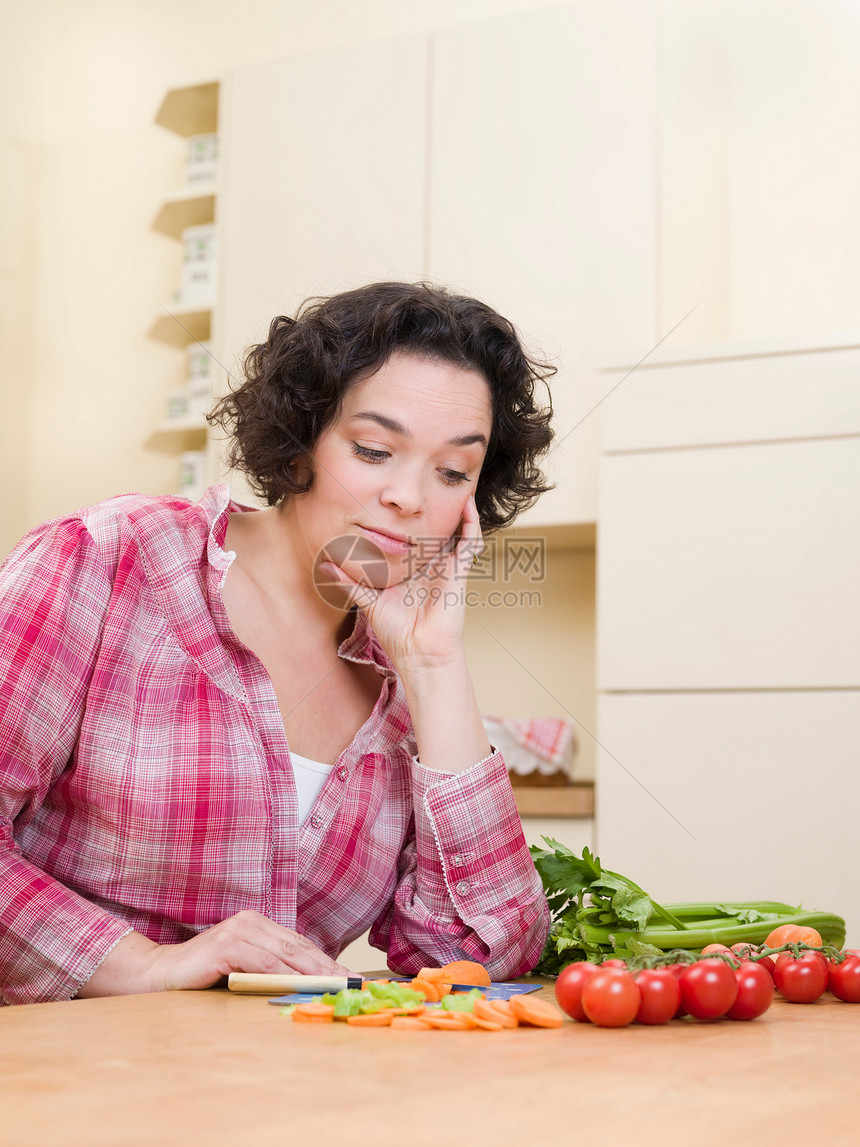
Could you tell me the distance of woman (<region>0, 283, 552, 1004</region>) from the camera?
930 millimetres

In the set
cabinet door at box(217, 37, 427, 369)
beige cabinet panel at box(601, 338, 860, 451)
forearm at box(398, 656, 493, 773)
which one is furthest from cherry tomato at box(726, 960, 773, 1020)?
cabinet door at box(217, 37, 427, 369)

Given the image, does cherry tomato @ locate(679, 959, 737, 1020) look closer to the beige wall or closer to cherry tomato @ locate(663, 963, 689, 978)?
cherry tomato @ locate(663, 963, 689, 978)

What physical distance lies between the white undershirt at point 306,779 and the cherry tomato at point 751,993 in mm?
486

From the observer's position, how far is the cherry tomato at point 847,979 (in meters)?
0.80

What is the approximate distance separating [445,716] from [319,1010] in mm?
451

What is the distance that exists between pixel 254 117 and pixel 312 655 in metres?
2.02

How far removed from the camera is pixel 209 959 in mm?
848

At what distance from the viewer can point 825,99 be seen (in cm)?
255

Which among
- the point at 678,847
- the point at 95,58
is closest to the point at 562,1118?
the point at 678,847

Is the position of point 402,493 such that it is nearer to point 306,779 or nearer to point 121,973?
point 306,779

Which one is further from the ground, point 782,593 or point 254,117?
point 254,117

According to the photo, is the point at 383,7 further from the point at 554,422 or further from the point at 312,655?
the point at 312,655

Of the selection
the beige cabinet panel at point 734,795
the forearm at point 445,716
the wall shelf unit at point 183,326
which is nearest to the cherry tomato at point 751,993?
the forearm at point 445,716

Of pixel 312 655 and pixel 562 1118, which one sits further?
pixel 312 655
